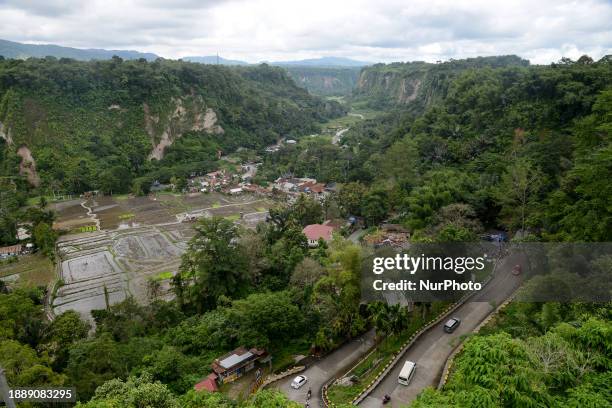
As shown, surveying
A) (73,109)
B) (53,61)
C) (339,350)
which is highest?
(53,61)

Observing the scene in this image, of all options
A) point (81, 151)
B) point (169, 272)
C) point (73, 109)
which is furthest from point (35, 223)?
point (73, 109)

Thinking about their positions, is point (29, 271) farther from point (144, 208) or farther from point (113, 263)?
point (144, 208)

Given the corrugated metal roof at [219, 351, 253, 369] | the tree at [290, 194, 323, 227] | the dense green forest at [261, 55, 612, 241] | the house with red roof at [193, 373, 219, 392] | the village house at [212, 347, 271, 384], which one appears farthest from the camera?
the tree at [290, 194, 323, 227]

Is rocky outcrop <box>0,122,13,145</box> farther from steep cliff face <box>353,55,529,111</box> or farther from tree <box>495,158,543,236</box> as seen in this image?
steep cliff face <box>353,55,529,111</box>

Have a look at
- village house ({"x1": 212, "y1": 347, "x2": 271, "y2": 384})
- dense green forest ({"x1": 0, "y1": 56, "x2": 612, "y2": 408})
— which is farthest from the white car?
village house ({"x1": 212, "y1": 347, "x2": 271, "y2": 384})

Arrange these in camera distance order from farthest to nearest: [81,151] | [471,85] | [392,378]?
1. [81,151]
2. [471,85]
3. [392,378]

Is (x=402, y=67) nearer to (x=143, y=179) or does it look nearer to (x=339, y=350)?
(x=143, y=179)

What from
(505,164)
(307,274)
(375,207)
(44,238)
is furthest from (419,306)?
(44,238)
